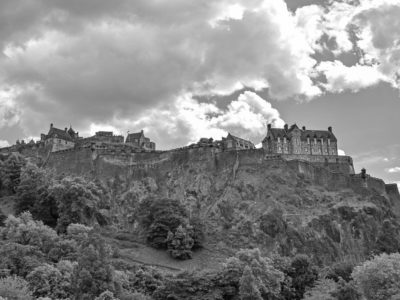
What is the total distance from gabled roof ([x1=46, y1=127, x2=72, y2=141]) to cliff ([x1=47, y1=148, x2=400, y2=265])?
51.2ft

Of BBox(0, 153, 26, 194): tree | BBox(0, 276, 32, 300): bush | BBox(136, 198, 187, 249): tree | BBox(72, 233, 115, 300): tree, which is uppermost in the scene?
BBox(0, 153, 26, 194): tree

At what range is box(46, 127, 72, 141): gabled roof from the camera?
365 feet

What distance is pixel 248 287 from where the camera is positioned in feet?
180

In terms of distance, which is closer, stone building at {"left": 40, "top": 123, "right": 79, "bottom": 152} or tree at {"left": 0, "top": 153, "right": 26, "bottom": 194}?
tree at {"left": 0, "top": 153, "right": 26, "bottom": 194}

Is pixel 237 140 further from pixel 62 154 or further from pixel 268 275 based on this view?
pixel 268 275

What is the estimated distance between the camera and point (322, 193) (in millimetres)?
89750

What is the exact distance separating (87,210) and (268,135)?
43.4 m

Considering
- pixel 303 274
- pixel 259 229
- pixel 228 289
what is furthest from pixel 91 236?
pixel 259 229

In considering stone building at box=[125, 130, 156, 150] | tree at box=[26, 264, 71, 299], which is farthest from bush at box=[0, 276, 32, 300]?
stone building at box=[125, 130, 156, 150]

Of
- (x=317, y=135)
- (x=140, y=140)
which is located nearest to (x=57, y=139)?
(x=140, y=140)

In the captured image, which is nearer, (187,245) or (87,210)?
(187,245)

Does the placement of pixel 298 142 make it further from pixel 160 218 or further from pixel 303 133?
pixel 160 218

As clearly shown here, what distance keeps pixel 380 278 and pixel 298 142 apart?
58.8 m

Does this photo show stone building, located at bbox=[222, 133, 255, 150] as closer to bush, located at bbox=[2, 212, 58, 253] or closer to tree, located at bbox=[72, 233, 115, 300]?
bush, located at bbox=[2, 212, 58, 253]
